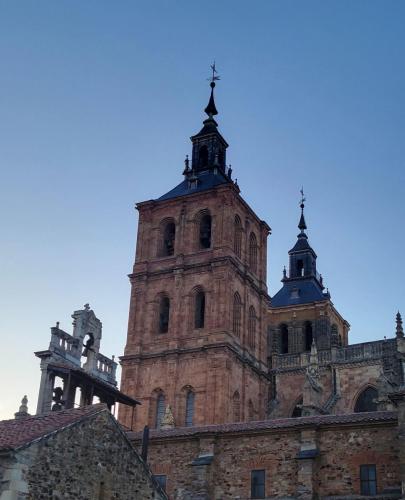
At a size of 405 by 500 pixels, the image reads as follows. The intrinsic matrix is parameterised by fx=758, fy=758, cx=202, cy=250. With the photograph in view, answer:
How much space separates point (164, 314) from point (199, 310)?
2629 millimetres

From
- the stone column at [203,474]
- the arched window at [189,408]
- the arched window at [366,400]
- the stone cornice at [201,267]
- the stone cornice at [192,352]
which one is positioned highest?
the stone cornice at [201,267]

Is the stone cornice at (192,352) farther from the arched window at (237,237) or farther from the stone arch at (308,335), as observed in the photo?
the stone arch at (308,335)

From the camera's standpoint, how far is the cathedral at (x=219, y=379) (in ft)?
88.4

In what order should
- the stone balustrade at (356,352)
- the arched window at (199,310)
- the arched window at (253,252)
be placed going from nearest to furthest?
the arched window at (199,310) → the stone balustrade at (356,352) → the arched window at (253,252)

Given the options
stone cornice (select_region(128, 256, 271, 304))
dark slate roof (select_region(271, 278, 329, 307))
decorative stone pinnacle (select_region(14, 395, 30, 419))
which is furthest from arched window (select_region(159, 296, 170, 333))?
dark slate roof (select_region(271, 278, 329, 307))

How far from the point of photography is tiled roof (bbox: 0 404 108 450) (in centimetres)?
1795

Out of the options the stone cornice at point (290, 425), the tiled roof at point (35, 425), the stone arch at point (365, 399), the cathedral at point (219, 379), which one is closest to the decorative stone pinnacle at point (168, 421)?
the cathedral at point (219, 379)

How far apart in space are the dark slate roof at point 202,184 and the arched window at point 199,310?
727cm

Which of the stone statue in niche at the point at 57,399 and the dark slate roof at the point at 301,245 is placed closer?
the stone statue in niche at the point at 57,399

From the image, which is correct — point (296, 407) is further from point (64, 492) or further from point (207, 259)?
point (64, 492)

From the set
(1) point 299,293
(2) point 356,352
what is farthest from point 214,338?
(1) point 299,293

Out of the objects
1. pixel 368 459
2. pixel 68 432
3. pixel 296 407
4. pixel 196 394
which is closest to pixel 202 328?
pixel 196 394

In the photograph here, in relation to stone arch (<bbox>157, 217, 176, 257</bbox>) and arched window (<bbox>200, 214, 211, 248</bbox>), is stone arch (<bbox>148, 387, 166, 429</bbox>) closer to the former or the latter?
stone arch (<bbox>157, 217, 176, 257</bbox>)

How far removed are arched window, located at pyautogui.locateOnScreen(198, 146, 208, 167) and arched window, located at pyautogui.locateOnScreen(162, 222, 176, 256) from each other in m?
6.04
